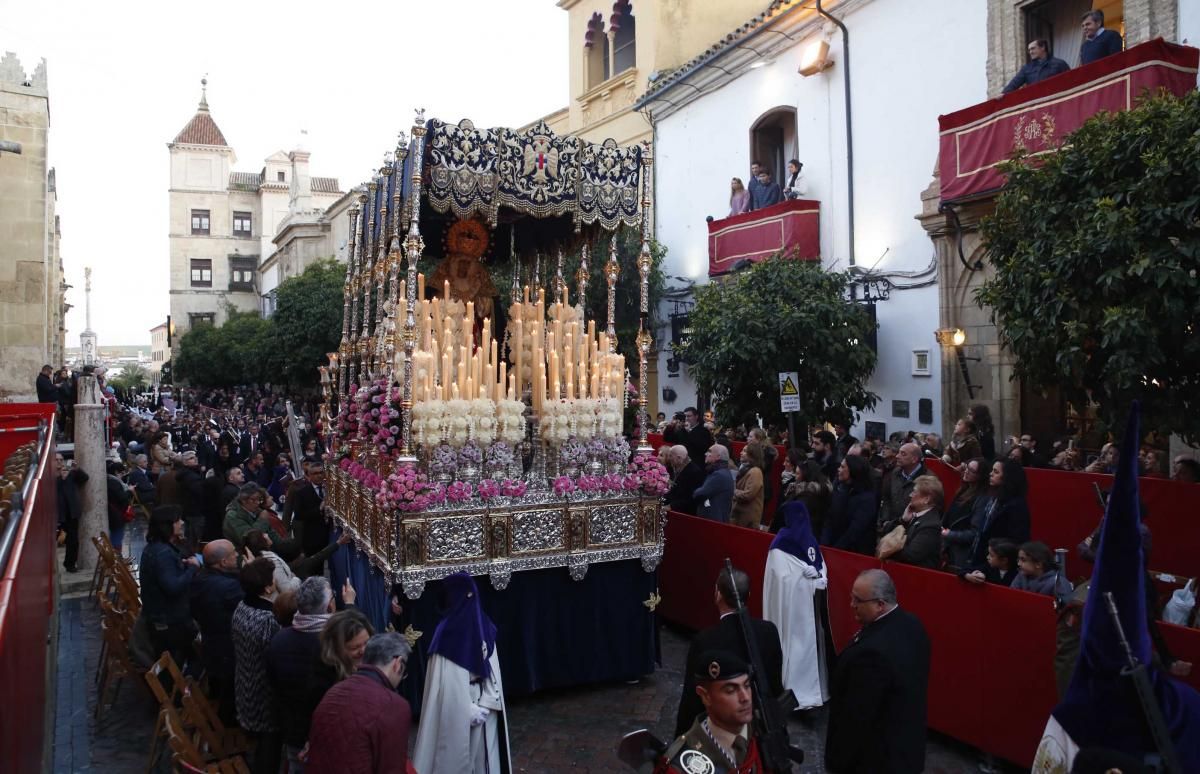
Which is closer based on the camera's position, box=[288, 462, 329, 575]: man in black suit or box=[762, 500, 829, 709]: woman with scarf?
box=[762, 500, 829, 709]: woman with scarf

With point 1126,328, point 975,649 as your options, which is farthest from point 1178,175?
point 975,649

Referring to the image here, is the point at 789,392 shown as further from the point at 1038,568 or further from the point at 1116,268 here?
the point at 1038,568

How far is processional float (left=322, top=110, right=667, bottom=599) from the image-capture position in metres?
6.46

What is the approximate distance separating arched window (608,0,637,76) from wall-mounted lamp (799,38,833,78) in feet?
22.6

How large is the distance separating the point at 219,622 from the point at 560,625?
2555mm

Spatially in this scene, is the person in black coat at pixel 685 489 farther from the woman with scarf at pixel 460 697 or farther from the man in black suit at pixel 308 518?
the woman with scarf at pixel 460 697

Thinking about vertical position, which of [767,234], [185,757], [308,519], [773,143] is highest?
[773,143]

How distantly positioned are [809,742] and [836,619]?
96 cm

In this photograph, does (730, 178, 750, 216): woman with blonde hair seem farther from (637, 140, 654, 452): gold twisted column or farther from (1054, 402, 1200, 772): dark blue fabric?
(1054, 402, 1200, 772): dark blue fabric

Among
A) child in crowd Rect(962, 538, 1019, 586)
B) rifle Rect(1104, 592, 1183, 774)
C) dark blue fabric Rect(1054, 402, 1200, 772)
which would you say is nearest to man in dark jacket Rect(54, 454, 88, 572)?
child in crowd Rect(962, 538, 1019, 586)

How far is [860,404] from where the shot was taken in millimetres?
13016

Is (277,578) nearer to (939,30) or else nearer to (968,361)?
(968,361)

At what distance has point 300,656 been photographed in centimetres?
418

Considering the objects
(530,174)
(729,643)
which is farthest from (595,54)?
(729,643)
